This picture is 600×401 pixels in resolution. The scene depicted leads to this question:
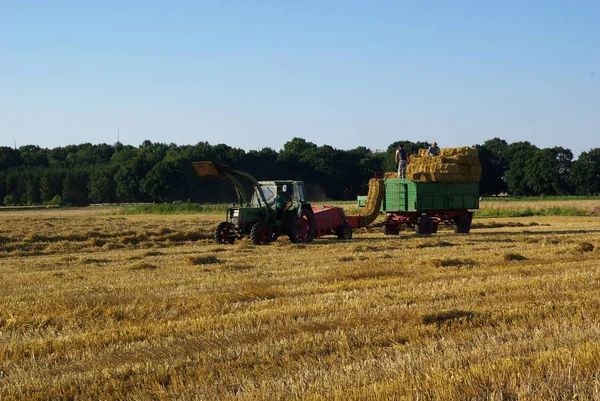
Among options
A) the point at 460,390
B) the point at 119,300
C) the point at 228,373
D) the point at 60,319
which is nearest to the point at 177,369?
the point at 228,373

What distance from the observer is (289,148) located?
131 m

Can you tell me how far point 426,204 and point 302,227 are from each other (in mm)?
4659

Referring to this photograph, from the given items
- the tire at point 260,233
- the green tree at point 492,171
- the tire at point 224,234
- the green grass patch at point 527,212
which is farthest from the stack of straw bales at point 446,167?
the green tree at point 492,171

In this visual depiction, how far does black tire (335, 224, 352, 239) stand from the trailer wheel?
2.43 m

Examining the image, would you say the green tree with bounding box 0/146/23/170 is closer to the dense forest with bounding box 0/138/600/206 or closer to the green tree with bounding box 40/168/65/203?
the dense forest with bounding box 0/138/600/206

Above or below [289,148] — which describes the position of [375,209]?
below

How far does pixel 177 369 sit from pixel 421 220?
1900 cm

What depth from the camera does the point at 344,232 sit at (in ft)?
76.7

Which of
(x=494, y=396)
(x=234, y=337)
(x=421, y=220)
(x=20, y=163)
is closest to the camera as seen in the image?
(x=494, y=396)

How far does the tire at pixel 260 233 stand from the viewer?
20609mm

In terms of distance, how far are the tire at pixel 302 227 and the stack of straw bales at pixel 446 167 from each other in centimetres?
409

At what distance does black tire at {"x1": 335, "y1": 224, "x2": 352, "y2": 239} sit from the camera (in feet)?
76.7

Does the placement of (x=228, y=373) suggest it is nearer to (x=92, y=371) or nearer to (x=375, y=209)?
(x=92, y=371)

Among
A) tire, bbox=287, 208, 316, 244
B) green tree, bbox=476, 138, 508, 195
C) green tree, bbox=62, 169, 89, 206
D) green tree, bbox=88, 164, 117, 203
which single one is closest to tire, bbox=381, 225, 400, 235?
tire, bbox=287, 208, 316, 244
